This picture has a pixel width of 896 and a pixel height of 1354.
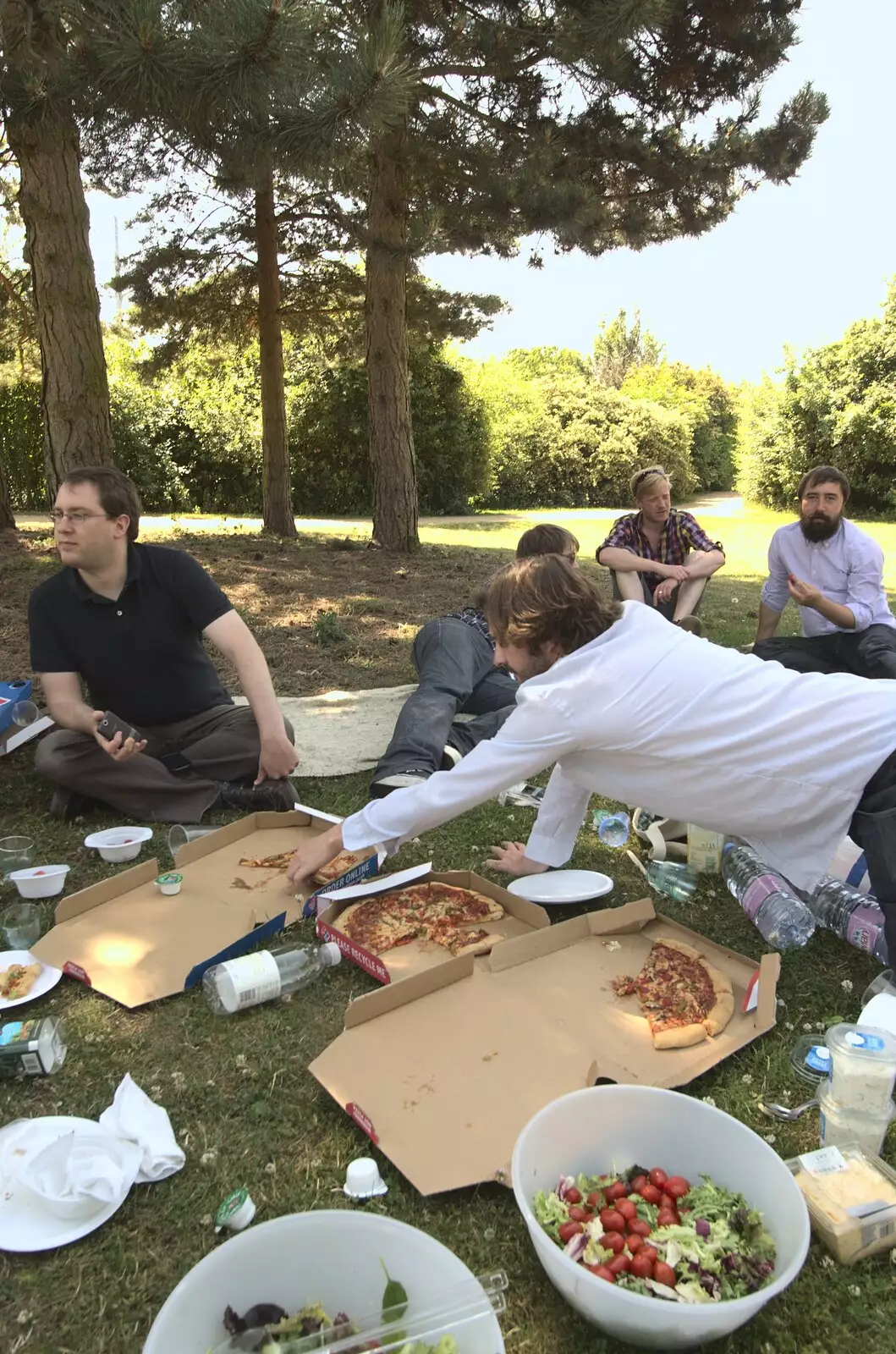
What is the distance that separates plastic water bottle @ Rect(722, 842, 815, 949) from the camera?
2600 mm

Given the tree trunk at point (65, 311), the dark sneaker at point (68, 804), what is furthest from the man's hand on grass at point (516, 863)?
the tree trunk at point (65, 311)

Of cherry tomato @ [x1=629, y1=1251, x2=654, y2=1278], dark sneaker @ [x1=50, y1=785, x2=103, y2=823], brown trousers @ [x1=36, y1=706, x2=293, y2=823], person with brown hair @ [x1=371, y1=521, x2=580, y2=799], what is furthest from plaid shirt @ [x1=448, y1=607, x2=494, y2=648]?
cherry tomato @ [x1=629, y1=1251, x2=654, y2=1278]

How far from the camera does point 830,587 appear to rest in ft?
16.5

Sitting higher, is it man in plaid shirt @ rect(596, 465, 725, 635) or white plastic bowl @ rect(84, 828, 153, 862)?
man in plaid shirt @ rect(596, 465, 725, 635)

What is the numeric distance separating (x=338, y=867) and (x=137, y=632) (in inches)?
52.3

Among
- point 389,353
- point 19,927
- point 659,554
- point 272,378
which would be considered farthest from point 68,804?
point 272,378

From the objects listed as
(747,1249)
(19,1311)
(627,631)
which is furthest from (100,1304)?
(627,631)

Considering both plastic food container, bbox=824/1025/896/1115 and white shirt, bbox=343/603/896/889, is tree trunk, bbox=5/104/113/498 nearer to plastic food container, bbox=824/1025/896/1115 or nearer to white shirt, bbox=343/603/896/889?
white shirt, bbox=343/603/896/889

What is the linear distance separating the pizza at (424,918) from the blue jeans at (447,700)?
870mm

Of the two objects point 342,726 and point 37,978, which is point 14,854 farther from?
point 342,726

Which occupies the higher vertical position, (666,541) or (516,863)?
(666,541)

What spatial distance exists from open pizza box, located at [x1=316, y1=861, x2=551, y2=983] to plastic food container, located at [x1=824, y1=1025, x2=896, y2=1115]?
0.89m

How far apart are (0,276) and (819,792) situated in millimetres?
13222

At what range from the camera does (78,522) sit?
329 centimetres
